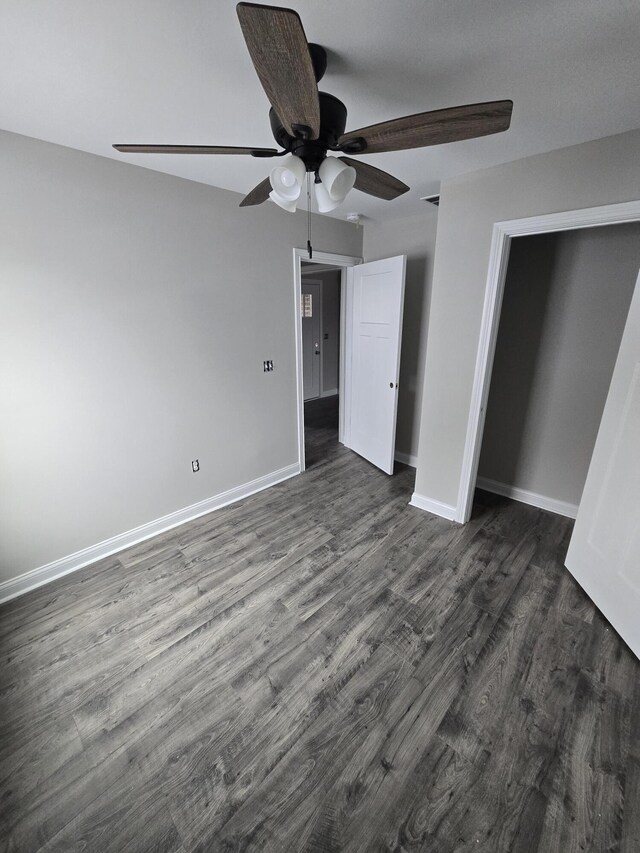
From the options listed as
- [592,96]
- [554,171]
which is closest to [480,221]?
[554,171]

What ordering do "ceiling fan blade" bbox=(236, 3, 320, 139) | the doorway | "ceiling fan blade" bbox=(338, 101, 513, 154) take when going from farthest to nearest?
the doorway → "ceiling fan blade" bbox=(338, 101, 513, 154) → "ceiling fan blade" bbox=(236, 3, 320, 139)

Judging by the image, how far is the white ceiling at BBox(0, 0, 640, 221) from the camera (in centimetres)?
104

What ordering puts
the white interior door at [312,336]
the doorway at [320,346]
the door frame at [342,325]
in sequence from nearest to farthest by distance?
1. the door frame at [342,325]
2. the doorway at [320,346]
3. the white interior door at [312,336]

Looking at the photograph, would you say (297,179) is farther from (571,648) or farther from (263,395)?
(571,648)

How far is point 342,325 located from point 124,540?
114 inches

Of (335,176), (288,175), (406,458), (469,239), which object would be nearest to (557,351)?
(469,239)

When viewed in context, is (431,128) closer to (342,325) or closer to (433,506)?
(433,506)

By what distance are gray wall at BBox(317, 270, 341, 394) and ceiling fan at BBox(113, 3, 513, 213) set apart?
461 cm

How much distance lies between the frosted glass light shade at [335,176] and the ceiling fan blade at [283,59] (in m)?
0.16

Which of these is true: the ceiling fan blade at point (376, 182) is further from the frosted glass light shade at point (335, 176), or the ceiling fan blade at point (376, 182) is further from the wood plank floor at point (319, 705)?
the wood plank floor at point (319, 705)

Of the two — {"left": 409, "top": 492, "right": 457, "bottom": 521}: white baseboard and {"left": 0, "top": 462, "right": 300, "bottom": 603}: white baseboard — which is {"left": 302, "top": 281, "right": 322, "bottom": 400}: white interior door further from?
{"left": 409, "top": 492, "right": 457, "bottom": 521}: white baseboard

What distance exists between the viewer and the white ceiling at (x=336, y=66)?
1.04 meters

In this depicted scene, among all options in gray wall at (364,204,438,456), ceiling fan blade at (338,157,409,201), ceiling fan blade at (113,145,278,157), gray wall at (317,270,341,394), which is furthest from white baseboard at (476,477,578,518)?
gray wall at (317,270,341,394)

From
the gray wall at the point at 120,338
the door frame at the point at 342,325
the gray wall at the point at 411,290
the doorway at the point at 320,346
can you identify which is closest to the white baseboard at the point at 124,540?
the gray wall at the point at 120,338
